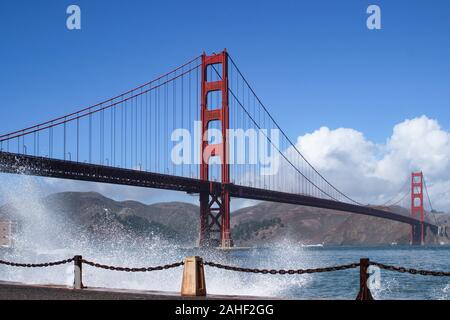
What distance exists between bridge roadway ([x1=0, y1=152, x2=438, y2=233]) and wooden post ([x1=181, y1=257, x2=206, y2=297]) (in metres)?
39.7

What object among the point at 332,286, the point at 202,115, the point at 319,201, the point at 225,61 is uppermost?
the point at 225,61

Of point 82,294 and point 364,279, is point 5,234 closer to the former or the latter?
point 82,294

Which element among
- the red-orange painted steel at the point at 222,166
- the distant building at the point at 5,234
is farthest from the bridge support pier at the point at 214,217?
the distant building at the point at 5,234

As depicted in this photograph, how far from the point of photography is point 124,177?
62.0m

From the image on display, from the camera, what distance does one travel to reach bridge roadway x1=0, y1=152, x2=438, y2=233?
51.5 m

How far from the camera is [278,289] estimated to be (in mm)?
27672

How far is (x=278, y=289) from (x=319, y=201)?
5562 cm

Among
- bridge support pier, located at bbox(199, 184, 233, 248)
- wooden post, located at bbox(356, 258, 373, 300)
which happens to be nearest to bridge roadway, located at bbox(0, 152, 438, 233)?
bridge support pier, located at bbox(199, 184, 233, 248)

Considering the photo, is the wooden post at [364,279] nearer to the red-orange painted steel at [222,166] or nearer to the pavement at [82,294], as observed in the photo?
the pavement at [82,294]

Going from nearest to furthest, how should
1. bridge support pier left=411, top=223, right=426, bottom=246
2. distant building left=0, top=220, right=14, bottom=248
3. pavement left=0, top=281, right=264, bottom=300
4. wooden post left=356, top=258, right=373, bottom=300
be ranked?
wooden post left=356, top=258, right=373, bottom=300, pavement left=0, top=281, right=264, bottom=300, bridge support pier left=411, top=223, right=426, bottom=246, distant building left=0, top=220, right=14, bottom=248

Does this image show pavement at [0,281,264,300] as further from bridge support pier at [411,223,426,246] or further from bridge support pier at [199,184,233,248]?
bridge support pier at [411,223,426,246]

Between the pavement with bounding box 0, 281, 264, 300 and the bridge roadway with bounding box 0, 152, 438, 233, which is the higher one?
the bridge roadway with bounding box 0, 152, 438, 233
